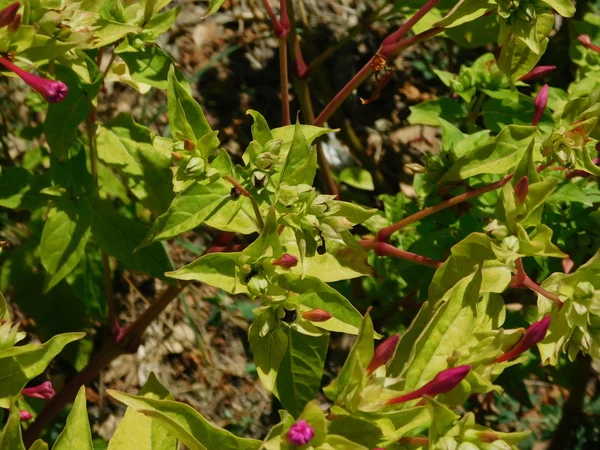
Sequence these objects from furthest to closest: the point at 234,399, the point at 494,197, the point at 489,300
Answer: the point at 234,399
the point at 494,197
the point at 489,300

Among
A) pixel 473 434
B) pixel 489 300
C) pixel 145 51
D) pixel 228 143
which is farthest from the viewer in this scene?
pixel 228 143

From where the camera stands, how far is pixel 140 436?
1600 mm

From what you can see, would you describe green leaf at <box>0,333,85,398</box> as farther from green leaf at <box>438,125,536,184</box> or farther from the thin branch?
green leaf at <box>438,125,536,184</box>

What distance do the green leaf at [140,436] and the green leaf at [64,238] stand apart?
51cm

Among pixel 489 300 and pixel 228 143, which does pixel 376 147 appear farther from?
pixel 489 300

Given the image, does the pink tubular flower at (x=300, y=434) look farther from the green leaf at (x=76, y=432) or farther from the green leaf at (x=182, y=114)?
the green leaf at (x=182, y=114)

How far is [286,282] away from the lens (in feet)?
5.26

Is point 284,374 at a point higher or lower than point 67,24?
lower

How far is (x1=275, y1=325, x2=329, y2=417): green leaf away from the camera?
167 cm

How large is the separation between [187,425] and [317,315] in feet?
1.16

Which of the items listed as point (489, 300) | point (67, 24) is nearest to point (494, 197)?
point (489, 300)

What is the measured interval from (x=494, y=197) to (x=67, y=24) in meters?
1.26

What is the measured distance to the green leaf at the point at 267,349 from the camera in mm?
1588

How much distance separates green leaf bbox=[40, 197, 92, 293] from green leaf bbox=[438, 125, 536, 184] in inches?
40.1
